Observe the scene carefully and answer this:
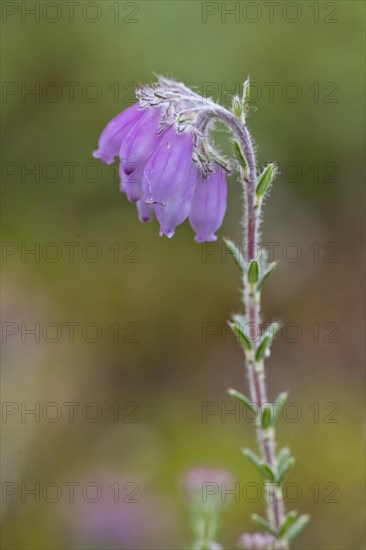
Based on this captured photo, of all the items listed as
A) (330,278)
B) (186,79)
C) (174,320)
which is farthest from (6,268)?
(330,278)

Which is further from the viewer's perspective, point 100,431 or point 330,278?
point 330,278

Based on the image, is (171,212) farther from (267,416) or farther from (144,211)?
(267,416)

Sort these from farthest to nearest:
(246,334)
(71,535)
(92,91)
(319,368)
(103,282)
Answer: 1. (92,91)
2. (103,282)
3. (319,368)
4. (71,535)
5. (246,334)

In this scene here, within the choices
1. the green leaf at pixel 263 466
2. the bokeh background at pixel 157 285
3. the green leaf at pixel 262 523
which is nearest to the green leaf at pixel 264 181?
the green leaf at pixel 263 466

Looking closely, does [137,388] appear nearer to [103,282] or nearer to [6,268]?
[103,282]

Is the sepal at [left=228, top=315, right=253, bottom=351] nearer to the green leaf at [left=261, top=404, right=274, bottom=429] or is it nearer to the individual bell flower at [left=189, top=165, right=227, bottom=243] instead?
the green leaf at [left=261, top=404, right=274, bottom=429]

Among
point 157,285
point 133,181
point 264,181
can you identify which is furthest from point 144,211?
point 157,285

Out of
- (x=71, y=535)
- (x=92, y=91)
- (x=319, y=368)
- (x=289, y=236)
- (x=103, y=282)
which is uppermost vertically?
(x=92, y=91)
